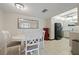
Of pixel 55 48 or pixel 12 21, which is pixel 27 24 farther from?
pixel 55 48

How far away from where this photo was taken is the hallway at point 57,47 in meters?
1.49

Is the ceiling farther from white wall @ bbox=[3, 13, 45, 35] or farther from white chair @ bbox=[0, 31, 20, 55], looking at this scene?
white chair @ bbox=[0, 31, 20, 55]

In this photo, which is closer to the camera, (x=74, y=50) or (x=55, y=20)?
(x=74, y=50)

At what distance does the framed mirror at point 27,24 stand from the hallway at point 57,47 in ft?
0.85

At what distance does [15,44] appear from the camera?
5.05 feet

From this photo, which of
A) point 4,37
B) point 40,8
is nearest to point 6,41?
point 4,37

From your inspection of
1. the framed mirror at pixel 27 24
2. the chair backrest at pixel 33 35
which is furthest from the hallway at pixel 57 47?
the framed mirror at pixel 27 24

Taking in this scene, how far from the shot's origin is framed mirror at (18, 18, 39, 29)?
1543 millimetres

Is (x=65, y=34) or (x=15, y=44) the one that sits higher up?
(x=65, y=34)

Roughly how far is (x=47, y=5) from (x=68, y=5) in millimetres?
245

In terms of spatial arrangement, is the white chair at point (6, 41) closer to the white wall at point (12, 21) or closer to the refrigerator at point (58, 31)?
the white wall at point (12, 21)

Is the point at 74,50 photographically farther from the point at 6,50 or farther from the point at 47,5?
the point at 6,50

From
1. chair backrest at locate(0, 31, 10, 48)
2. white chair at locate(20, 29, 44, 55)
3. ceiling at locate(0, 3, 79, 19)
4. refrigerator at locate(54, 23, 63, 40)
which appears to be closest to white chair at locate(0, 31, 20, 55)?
chair backrest at locate(0, 31, 10, 48)
